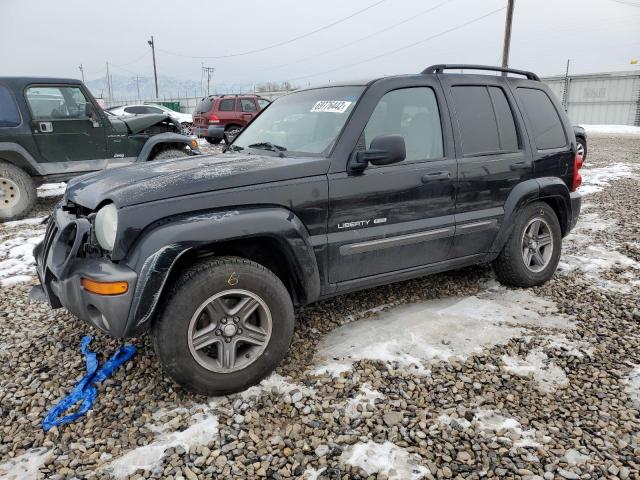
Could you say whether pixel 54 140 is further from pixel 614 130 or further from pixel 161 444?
pixel 614 130

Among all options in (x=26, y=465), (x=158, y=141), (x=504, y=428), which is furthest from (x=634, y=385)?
(x=158, y=141)

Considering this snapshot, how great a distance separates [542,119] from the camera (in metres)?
4.28

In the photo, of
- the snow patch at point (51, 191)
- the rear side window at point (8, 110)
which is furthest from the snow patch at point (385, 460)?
the snow patch at point (51, 191)

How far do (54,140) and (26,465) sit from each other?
20.8 feet

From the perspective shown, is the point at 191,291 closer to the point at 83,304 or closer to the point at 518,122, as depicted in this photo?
the point at 83,304

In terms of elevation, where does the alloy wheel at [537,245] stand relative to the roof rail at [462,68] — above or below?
below

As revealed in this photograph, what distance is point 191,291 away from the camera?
2553 mm

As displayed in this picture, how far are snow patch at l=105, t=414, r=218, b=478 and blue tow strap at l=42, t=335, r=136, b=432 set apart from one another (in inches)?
18.7

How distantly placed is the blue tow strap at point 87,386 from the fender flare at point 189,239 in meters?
0.62

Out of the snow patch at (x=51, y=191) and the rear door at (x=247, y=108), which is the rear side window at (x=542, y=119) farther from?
the rear door at (x=247, y=108)

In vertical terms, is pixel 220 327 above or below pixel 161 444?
above

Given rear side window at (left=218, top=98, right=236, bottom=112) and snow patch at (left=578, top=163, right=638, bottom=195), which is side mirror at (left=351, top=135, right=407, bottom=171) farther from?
rear side window at (left=218, top=98, right=236, bottom=112)

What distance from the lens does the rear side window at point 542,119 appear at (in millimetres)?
4172

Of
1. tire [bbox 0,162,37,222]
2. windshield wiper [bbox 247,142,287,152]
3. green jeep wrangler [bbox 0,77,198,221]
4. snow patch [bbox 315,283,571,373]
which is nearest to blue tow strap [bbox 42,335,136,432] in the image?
snow patch [bbox 315,283,571,373]
